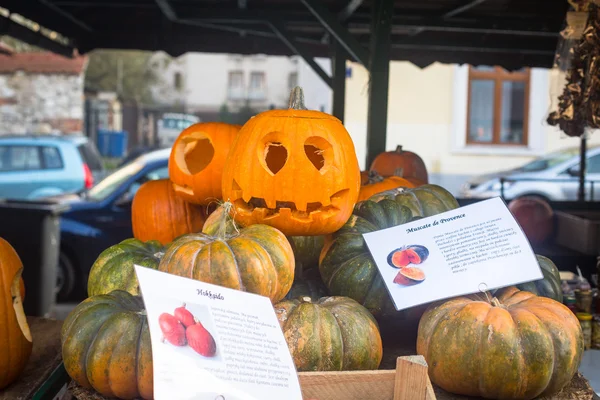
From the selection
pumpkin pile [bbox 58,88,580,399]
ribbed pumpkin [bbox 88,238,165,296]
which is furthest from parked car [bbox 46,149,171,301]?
ribbed pumpkin [bbox 88,238,165,296]

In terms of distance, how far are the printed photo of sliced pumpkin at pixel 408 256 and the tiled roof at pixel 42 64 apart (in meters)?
15.7

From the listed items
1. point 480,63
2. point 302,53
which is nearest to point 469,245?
point 302,53

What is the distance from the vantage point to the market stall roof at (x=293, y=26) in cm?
684

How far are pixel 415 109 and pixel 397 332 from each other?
14712 mm

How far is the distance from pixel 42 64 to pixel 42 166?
19.6 feet

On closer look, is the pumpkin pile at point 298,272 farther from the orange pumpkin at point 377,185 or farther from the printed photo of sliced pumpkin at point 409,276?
the orange pumpkin at point 377,185

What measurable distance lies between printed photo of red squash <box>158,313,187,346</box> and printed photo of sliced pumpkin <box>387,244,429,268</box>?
43.7 inches

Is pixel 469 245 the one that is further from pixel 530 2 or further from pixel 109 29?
pixel 109 29

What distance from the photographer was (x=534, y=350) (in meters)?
2.40

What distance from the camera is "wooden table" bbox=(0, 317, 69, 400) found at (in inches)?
108

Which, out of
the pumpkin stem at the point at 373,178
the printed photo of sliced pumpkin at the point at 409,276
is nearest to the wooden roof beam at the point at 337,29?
the pumpkin stem at the point at 373,178

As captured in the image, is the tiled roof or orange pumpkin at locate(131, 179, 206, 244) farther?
the tiled roof

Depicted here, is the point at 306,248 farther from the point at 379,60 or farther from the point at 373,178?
the point at 379,60

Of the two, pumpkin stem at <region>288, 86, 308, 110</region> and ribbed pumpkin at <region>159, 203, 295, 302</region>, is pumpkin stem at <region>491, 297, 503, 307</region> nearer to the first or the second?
ribbed pumpkin at <region>159, 203, 295, 302</region>
